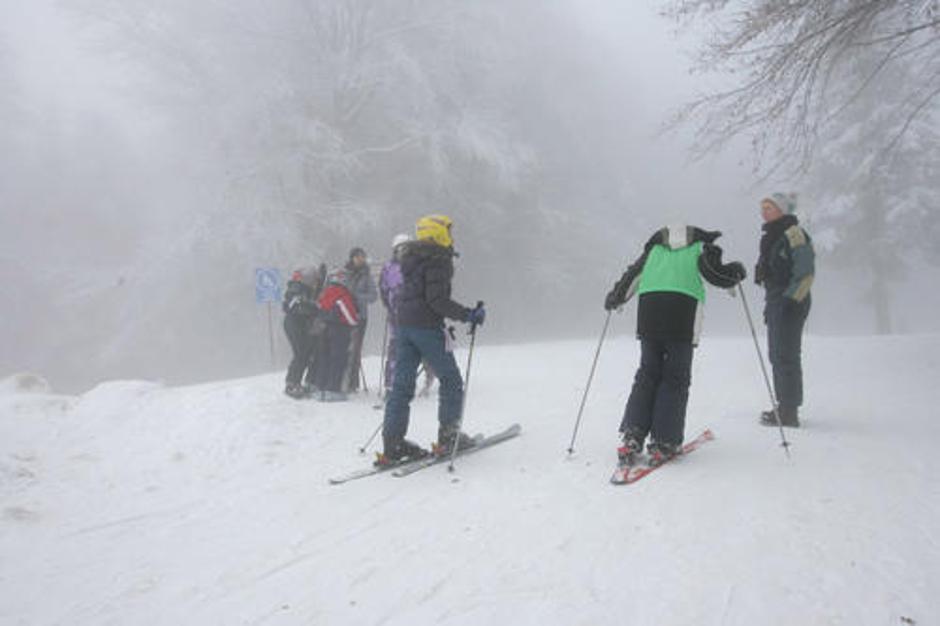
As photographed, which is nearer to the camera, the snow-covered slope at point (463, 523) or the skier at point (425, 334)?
the snow-covered slope at point (463, 523)

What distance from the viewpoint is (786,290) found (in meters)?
6.20

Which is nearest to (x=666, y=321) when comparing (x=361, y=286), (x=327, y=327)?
(x=327, y=327)

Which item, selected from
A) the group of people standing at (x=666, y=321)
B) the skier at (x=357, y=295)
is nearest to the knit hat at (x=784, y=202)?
the group of people standing at (x=666, y=321)

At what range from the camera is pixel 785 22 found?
23.8ft

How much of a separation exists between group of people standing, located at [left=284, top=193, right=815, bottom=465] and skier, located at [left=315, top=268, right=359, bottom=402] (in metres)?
3.05

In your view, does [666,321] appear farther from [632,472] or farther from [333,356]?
[333,356]

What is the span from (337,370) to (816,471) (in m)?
5.88

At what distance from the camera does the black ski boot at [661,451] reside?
16.1 ft

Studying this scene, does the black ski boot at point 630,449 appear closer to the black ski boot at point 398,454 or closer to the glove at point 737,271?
the glove at point 737,271

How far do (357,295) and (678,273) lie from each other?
5.13 meters

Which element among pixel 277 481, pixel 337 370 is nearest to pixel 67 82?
pixel 337 370

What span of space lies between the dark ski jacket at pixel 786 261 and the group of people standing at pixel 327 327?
16.4 ft

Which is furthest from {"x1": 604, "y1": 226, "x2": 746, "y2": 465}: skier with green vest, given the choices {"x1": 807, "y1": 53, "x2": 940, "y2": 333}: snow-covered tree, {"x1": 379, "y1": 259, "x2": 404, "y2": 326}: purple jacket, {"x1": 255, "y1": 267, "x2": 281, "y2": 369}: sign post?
{"x1": 807, "y1": 53, "x2": 940, "y2": 333}: snow-covered tree

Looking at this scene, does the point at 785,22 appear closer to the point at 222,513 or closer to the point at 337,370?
the point at 337,370
